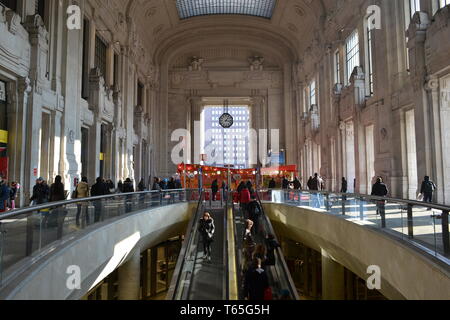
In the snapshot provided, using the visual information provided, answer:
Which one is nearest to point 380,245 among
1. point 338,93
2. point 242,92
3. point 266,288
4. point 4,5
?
point 266,288

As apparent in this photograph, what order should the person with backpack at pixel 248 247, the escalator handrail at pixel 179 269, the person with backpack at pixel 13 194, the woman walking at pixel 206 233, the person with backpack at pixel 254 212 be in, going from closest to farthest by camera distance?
1. the escalator handrail at pixel 179 269
2. the person with backpack at pixel 248 247
3. the woman walking at pixel 206 233
4. the person with backpack at pixel 13 194
5. the person with backpack at pixel 254 212

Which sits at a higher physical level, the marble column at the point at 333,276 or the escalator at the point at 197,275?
the escalator at the point at 197,275

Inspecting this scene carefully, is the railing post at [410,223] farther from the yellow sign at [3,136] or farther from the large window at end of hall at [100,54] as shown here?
the large window at end of hall at [100,54]

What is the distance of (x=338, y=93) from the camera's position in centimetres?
1995

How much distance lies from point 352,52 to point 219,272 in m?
15.8

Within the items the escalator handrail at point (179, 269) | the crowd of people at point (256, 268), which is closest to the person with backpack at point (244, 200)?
the escalator handrail at point (179, 269)

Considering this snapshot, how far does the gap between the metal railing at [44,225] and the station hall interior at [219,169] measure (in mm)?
29

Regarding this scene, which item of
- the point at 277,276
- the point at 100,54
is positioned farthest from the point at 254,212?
the point at 100,54

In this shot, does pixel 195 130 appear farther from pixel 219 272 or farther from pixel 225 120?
pixel 219 272

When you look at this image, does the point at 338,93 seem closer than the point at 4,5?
No

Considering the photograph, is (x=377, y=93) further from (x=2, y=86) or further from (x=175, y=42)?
(x=175, y=42)

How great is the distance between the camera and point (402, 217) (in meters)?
6.04

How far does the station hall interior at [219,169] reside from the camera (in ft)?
18.4
